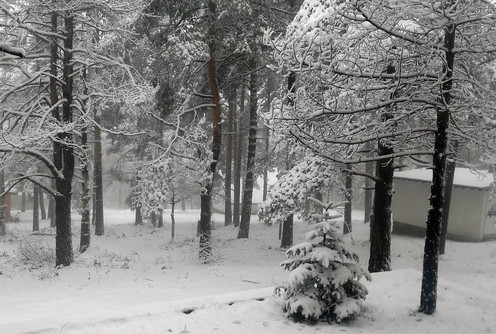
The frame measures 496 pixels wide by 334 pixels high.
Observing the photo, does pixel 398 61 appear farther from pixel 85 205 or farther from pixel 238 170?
pixel 238 170

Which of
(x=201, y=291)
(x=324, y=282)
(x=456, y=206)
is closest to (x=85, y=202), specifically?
(x=201, y=291)

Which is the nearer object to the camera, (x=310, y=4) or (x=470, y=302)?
(x=310, y=4)

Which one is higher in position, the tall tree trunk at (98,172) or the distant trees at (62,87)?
the distant trees at (62,87)

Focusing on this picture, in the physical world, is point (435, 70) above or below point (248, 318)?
above

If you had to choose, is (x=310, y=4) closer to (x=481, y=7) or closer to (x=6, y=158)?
(x=481, y=7)

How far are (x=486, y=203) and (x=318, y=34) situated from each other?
15997mm

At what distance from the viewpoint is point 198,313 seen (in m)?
7.00

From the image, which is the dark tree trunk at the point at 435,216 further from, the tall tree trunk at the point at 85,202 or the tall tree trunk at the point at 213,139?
the tall tree trunk at the point at 85,202

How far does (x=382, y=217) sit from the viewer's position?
35.7ft

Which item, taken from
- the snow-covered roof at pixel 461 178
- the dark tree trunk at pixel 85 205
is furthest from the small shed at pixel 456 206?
the dark tree trunk at pixel 85 205

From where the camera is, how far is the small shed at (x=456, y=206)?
19.1m

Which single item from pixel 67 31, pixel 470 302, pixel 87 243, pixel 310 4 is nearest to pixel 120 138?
pixel 87 243

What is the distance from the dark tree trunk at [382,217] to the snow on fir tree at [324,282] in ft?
13.6

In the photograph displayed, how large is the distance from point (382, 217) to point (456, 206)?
437 inches
